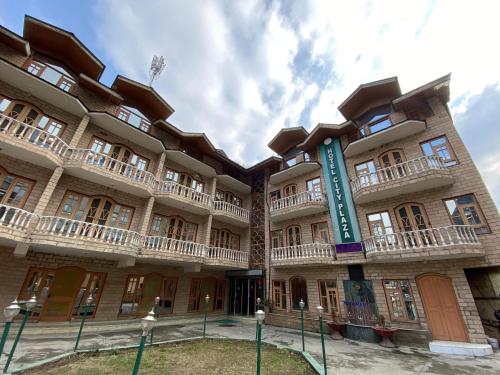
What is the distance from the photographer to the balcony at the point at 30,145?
813 centimetres

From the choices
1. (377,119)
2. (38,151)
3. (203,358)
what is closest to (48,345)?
(203,358)

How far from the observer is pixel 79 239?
8.76 metres

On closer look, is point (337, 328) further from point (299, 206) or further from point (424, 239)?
point (299, 206)

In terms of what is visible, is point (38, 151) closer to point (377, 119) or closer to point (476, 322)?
point (377, 119)

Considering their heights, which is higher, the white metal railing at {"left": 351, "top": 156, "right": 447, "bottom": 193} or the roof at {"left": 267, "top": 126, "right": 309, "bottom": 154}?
the roof at {"left": 267, "top": 126, "right": 309, "bottom": 154}

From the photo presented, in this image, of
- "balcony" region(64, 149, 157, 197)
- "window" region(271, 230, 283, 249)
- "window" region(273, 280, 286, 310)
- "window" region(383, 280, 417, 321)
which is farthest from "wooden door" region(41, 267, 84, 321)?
"window" region(383, 280, 417, 321)

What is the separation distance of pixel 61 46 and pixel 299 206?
627 inches

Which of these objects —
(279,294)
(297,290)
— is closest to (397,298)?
(297,290)

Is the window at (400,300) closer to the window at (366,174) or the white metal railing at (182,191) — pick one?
the window at (366,174)

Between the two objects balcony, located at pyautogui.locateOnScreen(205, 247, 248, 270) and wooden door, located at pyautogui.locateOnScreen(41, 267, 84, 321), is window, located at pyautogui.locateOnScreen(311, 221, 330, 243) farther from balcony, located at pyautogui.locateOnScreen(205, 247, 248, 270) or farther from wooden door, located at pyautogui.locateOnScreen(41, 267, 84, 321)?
wooden door, located at pyautogui.locateOnScreen(41, 267, 84, 321)

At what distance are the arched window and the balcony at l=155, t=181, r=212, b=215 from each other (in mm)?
7200

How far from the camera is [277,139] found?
1739 centimetres

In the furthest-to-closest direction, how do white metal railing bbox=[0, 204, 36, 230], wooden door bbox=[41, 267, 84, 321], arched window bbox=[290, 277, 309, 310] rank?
arched window bbox=[290, 277, 309, 310]
wooden door bbox=[41, 267, 84, 321]
white metal railing bbox=[0, 204, 36, 230]

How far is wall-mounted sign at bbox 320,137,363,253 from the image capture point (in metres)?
11.8
